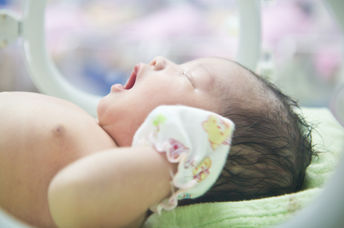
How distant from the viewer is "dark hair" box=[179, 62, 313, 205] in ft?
2.25

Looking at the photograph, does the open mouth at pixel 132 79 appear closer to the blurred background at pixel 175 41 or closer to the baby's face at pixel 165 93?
the baby's face at pixel 165 93

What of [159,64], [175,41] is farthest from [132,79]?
[175,41]

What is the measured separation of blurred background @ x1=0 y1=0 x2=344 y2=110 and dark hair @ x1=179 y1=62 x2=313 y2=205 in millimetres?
1625

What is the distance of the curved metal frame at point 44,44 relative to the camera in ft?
3.94

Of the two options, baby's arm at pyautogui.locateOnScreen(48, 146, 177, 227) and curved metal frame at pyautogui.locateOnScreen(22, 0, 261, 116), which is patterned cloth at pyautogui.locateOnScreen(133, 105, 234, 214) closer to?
baby's arm at pyautogui.locateOnScreen(48, 146, 177, 227)

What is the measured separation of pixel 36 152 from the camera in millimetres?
657

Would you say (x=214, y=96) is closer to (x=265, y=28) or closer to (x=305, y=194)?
(x=305, y=194)

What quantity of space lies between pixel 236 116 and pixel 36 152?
37 centimetres

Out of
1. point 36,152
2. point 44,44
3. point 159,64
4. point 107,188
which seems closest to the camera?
point 107,188

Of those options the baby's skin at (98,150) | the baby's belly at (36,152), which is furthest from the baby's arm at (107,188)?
the baby's belly at (36,152)

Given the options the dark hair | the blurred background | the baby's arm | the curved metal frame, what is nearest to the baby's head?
the dark hair

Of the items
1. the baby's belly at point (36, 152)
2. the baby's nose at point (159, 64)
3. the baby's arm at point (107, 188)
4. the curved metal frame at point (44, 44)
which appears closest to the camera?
the baby's arm at point (107, 188)

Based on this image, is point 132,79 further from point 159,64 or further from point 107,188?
point 107,188

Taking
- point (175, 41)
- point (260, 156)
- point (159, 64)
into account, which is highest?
point (159, 64)
